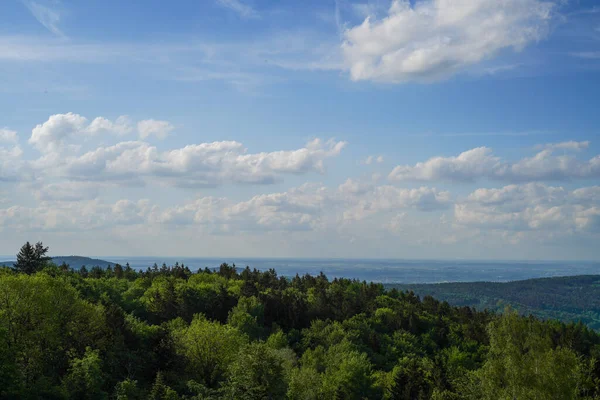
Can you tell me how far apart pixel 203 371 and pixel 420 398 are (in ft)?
93.6

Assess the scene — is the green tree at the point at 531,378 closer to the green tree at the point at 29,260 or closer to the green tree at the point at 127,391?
the green tree at the point at 127,391

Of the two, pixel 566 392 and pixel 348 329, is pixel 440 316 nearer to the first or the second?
pixel 348 329

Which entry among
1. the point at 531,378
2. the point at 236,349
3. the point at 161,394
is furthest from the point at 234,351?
the point at 531,378

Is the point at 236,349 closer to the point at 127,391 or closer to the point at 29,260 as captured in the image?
the point at 127,391

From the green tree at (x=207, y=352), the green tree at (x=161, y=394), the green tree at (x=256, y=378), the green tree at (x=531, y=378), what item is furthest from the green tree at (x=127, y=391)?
the green tree at (x=531, y=378)

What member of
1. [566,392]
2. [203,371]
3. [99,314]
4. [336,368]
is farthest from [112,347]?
[566,392]

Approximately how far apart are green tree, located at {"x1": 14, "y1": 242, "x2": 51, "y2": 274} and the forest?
0.21 m

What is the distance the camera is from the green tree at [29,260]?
102 m

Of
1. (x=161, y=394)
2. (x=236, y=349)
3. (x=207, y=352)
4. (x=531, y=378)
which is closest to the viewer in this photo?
(x=161, y=394)

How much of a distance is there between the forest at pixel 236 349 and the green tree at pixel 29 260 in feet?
0.70

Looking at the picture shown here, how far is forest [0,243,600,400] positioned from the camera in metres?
53.7

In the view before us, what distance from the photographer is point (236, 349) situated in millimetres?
73938

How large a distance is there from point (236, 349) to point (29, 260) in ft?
176

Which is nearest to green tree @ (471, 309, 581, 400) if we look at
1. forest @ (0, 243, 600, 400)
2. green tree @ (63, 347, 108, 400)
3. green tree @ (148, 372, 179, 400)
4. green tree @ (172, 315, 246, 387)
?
forest @ (0, 243, 600, 400)
